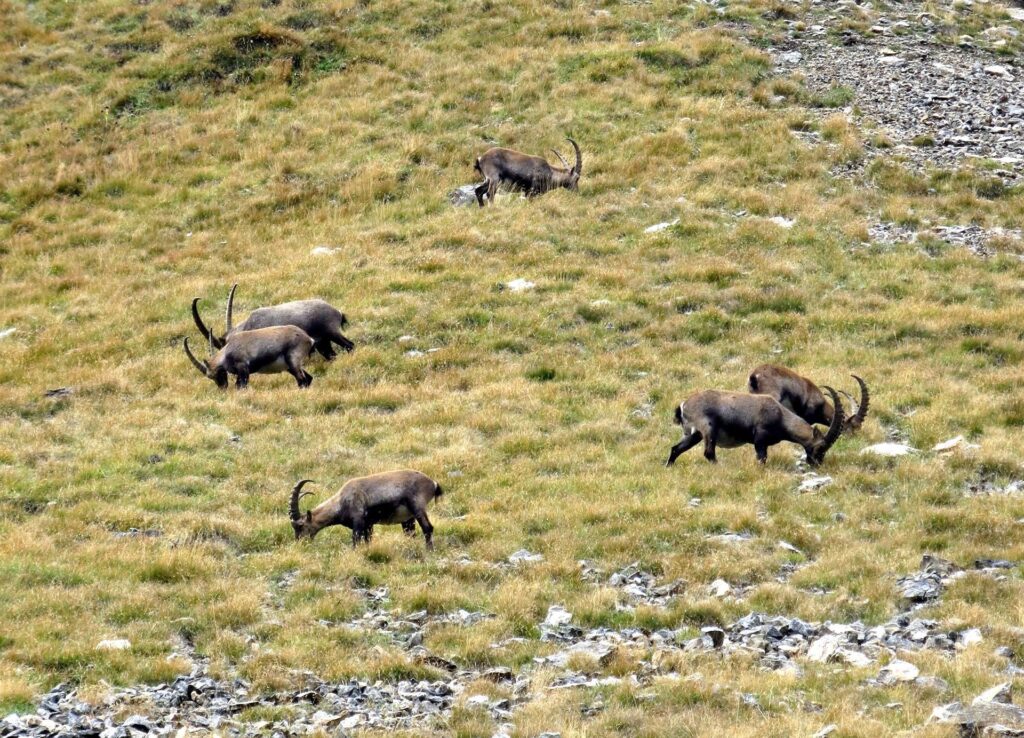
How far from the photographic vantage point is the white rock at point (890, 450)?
17.5 meters

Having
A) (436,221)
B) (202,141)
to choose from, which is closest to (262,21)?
(202,141)

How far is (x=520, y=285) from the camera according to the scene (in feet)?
78.8

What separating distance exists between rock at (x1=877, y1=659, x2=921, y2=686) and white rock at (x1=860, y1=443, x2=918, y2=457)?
661 cm

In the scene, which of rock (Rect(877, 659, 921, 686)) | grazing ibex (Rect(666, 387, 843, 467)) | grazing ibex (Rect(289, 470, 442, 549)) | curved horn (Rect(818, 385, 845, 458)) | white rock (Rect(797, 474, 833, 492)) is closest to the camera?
rock (Rect(877, 659, 921, 686))

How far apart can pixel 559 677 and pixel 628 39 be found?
2695cm

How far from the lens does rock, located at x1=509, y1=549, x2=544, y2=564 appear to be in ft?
47.8

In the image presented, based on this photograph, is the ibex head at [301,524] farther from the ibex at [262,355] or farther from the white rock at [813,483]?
the white rock at [813,483]

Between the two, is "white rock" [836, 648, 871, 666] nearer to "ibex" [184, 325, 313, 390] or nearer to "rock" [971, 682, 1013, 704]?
"rock" [971, 682, 1013, 704]

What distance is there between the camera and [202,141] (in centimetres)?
3225

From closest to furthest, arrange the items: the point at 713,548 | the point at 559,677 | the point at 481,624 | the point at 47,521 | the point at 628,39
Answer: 1. the point at 559,677
2. the point at 481,624
3. the point at 713,548
4. the point at 47,521
5. the point at 628,39

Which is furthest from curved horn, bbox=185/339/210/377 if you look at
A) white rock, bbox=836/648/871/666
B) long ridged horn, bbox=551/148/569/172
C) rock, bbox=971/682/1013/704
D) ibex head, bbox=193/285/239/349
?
rock, bbox=971/682/1013/704

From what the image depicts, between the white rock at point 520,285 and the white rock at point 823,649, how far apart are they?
12.7m

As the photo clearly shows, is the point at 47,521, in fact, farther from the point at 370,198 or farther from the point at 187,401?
the point at 370,198

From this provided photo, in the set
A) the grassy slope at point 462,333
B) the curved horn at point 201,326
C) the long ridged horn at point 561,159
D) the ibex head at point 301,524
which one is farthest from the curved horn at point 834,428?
the long ridged horn at point 561,159
